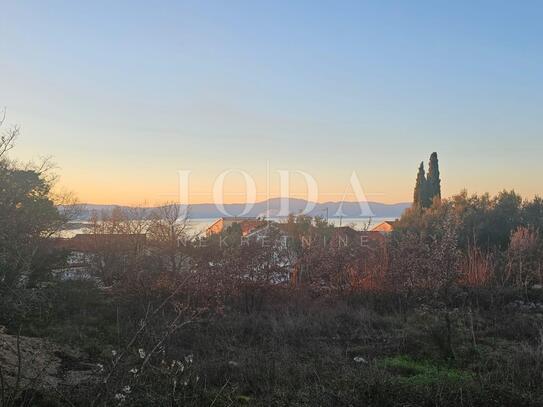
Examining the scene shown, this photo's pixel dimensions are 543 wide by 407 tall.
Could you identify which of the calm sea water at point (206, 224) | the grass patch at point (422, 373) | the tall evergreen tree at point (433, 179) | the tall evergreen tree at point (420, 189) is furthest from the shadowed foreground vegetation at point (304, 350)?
the tall evergreen tree at point (433, 179)

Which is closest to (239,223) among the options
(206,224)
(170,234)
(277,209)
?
(277,209)

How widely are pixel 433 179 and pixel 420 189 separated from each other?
1141 millimetres

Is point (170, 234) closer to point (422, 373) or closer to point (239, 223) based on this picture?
point (239, 223)

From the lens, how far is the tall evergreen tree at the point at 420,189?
3244 cm

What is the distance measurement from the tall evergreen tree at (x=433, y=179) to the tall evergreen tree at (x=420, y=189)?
32cm

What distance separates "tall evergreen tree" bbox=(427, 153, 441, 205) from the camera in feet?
107

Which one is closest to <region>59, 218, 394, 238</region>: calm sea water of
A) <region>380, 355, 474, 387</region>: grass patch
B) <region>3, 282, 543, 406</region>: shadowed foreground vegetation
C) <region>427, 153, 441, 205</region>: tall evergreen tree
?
<region>3, 282, 543, 406</region>: shadowed foreground vegetation

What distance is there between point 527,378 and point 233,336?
5407 millimetres

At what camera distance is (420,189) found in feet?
108

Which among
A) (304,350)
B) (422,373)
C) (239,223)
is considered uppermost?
(239,223)

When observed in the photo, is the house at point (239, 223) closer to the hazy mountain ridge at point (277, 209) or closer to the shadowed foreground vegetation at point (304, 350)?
the hazy mountain ridge at point (277, 209)

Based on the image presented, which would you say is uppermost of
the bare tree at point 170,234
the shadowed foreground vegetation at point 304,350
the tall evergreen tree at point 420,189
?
the tall evergreen tree at point 420,189

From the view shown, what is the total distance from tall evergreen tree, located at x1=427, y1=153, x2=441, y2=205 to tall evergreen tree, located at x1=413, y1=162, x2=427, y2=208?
0.32 metres

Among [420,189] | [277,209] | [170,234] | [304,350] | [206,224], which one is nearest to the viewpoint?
[304,350]
